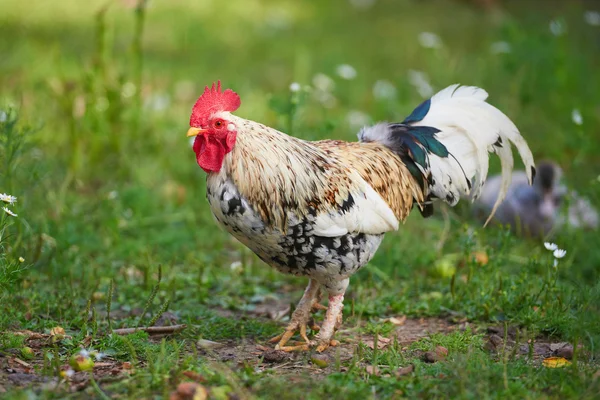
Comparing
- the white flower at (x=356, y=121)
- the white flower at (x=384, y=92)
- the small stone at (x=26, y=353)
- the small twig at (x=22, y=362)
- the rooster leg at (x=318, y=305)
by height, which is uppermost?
the white flower at (x=384, y=92)

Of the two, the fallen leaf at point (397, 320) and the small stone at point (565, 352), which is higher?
the small stone at point (565, 352)

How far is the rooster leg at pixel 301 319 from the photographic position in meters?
4.07

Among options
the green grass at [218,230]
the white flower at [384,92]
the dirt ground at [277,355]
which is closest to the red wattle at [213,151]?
the green grass at [218,230]

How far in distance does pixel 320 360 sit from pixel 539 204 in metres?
3.17

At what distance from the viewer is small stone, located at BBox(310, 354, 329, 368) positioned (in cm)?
374

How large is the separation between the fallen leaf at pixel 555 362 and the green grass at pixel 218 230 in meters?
0.08

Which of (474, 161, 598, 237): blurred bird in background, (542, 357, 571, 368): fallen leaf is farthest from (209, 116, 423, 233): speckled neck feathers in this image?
(474, 161, 598, 237): blurred bird in background

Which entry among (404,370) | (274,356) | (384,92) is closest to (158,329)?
(274,356)

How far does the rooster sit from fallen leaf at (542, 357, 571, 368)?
1.02 meters

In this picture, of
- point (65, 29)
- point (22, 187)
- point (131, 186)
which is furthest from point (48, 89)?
point (65, 29)

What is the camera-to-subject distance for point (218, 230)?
5.88m

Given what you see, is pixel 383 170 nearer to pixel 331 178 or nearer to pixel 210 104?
pixel 331 178

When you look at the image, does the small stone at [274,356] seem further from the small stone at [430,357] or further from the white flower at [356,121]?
the white flower at [356,121]

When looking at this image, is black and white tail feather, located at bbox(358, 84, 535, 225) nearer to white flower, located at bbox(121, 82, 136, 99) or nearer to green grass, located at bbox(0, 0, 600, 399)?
green grass, located at bbox(0, 0, 600, 399)
